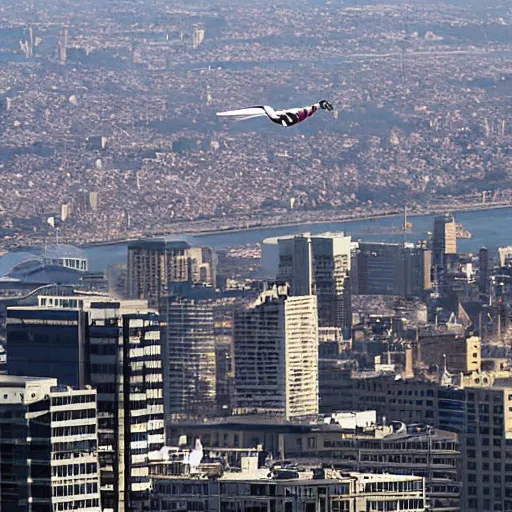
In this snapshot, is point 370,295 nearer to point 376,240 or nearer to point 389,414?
point 376,240

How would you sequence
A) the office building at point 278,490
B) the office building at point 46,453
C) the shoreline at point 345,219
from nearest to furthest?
the office building at point 46,453, the office building at point 278,490, the shoreline at point 345,219

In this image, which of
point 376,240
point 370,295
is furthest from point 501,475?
point 376,240

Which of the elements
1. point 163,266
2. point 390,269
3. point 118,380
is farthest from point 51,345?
point 390,269

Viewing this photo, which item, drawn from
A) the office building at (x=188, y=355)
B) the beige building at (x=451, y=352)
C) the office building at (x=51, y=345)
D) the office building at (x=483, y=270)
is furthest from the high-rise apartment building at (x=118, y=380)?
the office building at (x=483, y=270)

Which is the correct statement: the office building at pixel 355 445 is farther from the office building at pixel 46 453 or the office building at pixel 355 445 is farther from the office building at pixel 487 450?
the office building at pixel 46 453

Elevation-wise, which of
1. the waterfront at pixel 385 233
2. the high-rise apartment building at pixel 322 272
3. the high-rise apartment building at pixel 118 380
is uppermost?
the waterfront at pixel 385 233

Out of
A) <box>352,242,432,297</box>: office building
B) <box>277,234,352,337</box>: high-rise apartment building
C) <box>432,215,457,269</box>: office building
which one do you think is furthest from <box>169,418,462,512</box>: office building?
<box>432,215,457,269</box>: office building
